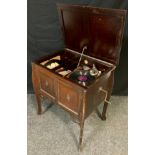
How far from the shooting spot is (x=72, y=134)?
1590 mm

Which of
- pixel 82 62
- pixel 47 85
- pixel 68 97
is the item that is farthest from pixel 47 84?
pixel 82 62

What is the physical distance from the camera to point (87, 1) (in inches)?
64.4

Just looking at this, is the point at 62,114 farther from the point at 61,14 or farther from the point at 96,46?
the point at 61,14

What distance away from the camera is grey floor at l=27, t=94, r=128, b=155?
146cm

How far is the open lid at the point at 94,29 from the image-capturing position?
122 cm

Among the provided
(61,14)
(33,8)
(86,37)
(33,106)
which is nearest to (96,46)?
(86,37)

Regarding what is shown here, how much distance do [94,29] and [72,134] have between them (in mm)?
884

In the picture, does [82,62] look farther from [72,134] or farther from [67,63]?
[72,134]

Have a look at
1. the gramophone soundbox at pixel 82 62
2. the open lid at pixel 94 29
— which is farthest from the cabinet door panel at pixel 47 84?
the open lid at pixel 94 29

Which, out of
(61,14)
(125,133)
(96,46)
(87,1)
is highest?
(87,1)

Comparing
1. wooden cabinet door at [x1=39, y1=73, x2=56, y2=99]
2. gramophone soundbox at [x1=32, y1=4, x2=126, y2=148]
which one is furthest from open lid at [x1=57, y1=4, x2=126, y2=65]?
wooden cabinet door at [x1=39, y1=73, x2=56, y2=99]

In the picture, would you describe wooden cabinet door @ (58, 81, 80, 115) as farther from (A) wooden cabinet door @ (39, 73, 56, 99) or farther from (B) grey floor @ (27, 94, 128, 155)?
(B) grey floor @ (27, 94, 128, 155)

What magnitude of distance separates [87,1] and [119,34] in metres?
0.59

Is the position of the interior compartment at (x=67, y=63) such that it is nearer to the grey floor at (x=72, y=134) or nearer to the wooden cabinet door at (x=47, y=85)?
the wooden cabinet door at (x=47, y=85)
